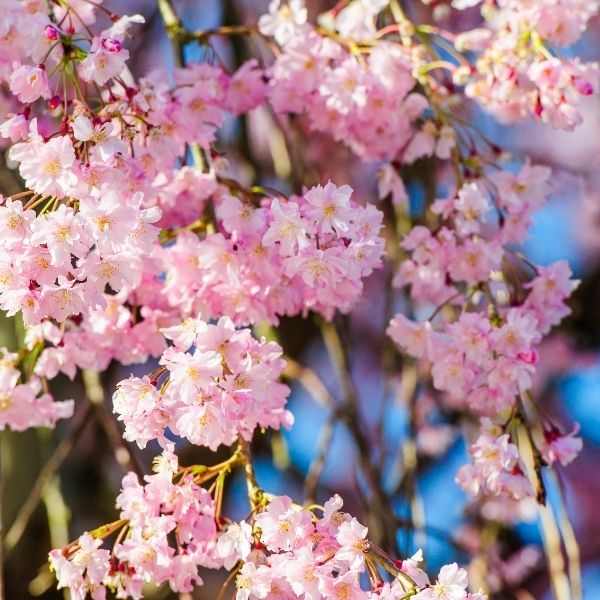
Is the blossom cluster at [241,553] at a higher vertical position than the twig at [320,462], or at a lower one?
higher

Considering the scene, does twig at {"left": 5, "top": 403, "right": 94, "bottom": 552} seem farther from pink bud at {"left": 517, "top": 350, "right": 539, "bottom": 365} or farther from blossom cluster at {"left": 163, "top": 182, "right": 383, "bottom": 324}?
pink bud at {"left": 517, "top": 350, "right": 539, "bottom": 365}

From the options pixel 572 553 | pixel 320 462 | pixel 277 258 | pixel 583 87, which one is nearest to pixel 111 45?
pixel 277 258

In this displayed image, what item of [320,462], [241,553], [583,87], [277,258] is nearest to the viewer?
[241,553]

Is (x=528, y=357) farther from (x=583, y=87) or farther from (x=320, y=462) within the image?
(x=320, y=462)

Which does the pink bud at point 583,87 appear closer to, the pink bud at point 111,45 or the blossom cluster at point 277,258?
the blossom cluster at point 277,258

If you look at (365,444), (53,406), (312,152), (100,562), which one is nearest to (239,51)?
(312,152)

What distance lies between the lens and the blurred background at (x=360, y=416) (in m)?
2.63

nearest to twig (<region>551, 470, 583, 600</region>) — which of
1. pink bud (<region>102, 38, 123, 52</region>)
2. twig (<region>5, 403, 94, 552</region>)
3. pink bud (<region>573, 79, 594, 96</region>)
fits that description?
pink bud (<region>573, 79, 594, 96</region>)

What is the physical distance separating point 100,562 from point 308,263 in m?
0.54

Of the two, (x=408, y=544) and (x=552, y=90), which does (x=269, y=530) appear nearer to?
(x=408, y=544)

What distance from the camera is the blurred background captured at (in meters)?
2.63

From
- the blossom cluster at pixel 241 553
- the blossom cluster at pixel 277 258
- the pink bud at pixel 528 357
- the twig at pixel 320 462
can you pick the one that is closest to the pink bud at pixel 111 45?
the blossom cluster at pixel 277 258

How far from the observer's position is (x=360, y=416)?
2533 mm

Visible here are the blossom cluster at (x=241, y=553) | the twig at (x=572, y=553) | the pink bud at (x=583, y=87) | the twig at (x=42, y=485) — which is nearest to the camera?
the blossom cluster at (x=241, y=553)
